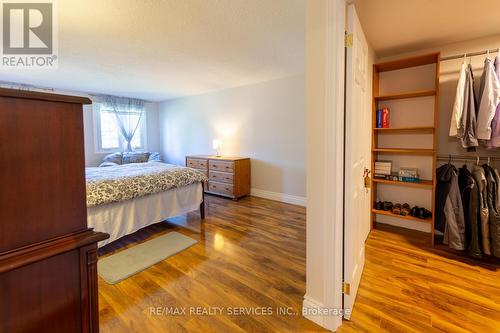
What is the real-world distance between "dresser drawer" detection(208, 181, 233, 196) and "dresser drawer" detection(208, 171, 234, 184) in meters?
0.08

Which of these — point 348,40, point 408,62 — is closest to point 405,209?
point 408,62

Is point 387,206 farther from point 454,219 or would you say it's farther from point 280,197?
point 280,197

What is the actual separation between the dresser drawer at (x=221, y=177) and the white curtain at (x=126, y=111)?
2483mm

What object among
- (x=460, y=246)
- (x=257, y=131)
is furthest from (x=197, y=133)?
(x=460, y=246)

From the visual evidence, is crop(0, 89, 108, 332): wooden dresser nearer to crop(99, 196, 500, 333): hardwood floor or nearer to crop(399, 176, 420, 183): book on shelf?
crop(99, 196, 500, 333): hardwood floor

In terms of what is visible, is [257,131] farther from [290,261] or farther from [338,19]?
[338,19]

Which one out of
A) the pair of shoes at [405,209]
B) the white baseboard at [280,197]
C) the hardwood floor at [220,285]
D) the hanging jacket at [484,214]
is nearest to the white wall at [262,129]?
the white baseboard at [280,197]

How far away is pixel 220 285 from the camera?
187cm

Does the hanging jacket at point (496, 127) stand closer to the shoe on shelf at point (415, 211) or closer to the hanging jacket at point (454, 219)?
the hanging jacket at point (454, 219)

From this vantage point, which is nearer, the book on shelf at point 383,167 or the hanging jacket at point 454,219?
the hanging jacket at point 454,219

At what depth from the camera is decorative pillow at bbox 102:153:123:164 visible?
4.91 meters

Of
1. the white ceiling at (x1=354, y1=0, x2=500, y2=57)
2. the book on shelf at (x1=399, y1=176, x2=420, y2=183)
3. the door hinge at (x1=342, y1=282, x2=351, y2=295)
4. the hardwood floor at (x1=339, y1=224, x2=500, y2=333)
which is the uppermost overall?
the white ceiling at (x1=354, y1=0, x2=500, y2=57)

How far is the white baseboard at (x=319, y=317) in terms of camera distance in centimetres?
142

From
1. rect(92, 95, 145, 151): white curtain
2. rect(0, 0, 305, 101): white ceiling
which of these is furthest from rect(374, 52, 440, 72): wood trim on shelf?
rect(92, 95, 145, 151): white curtain
